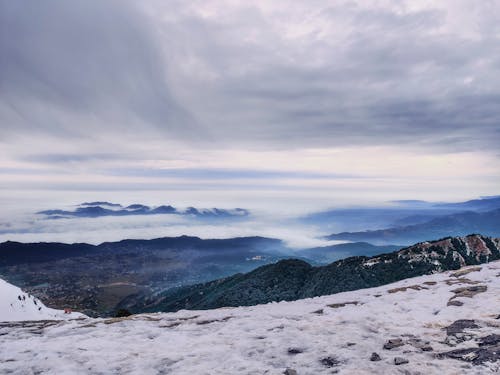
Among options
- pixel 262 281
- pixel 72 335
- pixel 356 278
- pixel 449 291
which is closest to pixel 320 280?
pixel 356 278

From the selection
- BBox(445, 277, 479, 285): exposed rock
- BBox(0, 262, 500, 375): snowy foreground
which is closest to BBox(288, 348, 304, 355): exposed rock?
BBox(0, 262, 500, 375): snowy foreground

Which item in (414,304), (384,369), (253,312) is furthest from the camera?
(253,312)

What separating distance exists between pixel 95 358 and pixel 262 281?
371ft

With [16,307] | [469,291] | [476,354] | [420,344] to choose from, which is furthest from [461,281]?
[16,307]

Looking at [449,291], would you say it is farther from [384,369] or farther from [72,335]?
[72,335]

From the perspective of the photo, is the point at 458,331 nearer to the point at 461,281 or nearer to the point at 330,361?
the point at 330,361

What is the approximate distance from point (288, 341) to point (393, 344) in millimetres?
4123

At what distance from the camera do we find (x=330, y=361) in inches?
554

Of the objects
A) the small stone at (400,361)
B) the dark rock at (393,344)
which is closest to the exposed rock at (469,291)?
the dark rock at (393,344)

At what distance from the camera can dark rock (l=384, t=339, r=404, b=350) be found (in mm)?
15109

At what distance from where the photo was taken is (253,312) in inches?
971

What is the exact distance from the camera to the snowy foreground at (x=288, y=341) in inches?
542

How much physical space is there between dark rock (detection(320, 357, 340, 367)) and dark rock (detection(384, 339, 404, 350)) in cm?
235

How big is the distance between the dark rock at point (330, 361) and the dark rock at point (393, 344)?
2.35 metres
